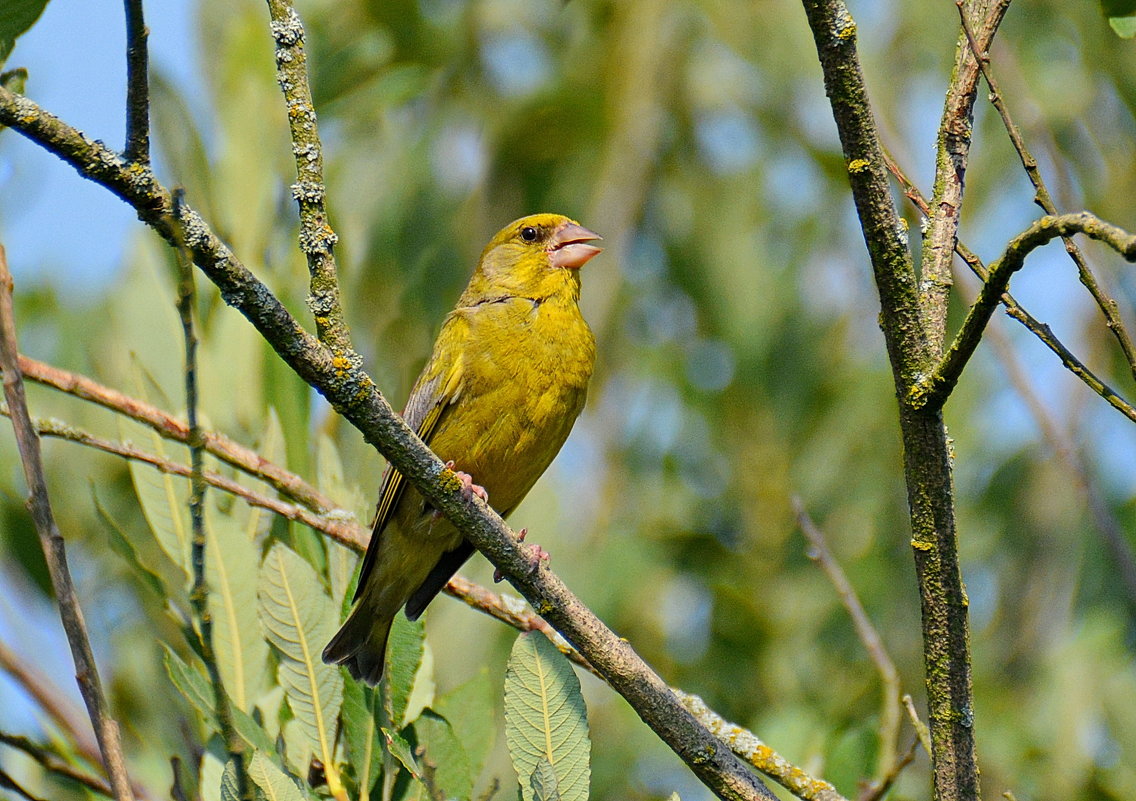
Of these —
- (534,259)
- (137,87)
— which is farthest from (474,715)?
(534,259)

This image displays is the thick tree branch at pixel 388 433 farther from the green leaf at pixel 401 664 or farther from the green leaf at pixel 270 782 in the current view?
the green leaf at pixel 270 782

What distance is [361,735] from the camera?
2877 millimetres

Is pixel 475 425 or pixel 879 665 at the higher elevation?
pixel 475 425

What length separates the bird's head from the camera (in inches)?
193

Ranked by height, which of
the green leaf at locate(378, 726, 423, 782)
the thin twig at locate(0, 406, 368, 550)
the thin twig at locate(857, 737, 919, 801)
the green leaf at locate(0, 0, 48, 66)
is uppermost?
the green leaf at locate(0, 0, 48, 66)

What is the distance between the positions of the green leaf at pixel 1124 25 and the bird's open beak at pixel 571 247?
2.47 meters

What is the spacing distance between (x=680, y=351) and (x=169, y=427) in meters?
3.84

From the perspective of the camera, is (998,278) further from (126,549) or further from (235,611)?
(126,549)

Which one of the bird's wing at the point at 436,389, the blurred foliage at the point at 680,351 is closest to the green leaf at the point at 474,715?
the blurred foliage at the point at 680,351

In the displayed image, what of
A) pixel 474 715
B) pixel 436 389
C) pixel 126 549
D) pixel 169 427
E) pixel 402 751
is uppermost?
pixel 436 389

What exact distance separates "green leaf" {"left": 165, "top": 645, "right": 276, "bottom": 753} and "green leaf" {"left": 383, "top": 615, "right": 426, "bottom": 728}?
0.89ft

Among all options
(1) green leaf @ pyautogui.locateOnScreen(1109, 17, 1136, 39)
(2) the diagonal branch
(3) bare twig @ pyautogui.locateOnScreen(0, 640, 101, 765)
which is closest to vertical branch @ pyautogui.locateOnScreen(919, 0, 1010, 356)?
(2) the diagonal branch

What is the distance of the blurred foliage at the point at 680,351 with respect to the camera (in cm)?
419

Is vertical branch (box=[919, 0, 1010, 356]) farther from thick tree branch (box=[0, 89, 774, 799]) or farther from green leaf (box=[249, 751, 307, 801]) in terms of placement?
green leaf (box=[249, 751, 307, 801])
